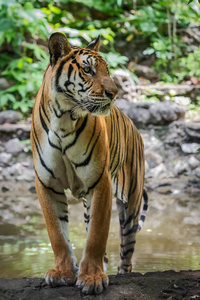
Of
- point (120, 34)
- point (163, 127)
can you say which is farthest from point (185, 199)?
point (120, 34)

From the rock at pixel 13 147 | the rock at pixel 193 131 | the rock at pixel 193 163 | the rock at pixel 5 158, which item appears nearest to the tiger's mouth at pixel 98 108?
the rock at pixel 193 163

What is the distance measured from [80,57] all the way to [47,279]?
1319 millimetres

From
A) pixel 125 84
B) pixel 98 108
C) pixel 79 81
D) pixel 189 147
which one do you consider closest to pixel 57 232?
pixel 98 108

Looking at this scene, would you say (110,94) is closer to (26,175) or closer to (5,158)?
(26,175)

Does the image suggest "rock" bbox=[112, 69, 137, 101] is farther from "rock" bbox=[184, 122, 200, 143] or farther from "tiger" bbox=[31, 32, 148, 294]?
"tiger" bbox=[31, 32, 148, 294]

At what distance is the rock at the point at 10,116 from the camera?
9789mm

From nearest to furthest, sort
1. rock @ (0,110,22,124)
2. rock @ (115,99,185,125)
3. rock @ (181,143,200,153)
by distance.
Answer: rock @ (181,143,200,153), rock @ (115,99,185,125), rock @ (0,110,22,124)

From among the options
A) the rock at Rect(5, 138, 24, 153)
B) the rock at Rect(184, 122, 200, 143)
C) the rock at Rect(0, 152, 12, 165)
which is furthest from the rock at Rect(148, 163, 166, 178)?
the rock at Rect(0, 152, 12, 165)

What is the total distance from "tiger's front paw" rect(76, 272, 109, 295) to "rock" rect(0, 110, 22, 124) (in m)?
7.60

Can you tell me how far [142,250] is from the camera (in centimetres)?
472

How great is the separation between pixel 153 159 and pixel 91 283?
20.7 ft

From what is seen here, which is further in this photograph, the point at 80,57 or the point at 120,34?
the point at 120,34

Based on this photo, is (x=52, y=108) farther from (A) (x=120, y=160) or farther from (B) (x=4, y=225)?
→ (B) (x=4, y=225)

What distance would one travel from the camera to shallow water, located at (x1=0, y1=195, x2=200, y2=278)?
412 centimetres
